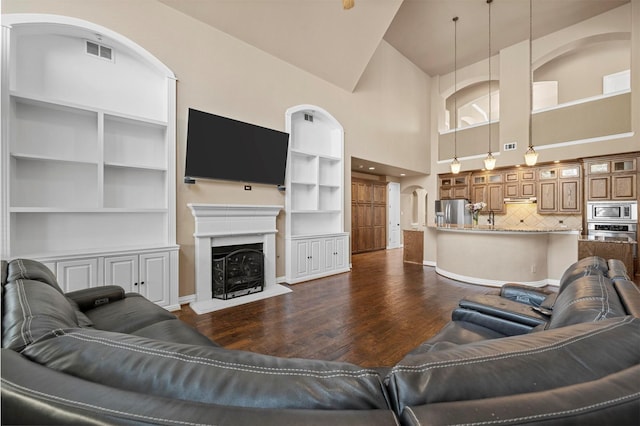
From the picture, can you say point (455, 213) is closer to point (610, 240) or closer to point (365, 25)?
point (610, 240)

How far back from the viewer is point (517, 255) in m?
4.39

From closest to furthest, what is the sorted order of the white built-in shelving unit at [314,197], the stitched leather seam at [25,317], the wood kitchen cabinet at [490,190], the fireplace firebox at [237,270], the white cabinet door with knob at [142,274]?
the stitched leather seam at [25,317] < the white cabinet door with knob at [142,274] < the fireplace firebox at [237,270] < the white built-in shelving unit at [314,197] < the wood kitchen cabinet at [490,190]

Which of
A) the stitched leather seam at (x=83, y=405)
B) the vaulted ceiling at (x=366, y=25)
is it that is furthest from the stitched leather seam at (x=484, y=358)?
the vaulted ceiling at (x=366, y=25)

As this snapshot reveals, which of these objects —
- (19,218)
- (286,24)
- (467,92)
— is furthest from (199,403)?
(467,92)

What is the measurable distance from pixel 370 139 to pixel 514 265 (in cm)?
379

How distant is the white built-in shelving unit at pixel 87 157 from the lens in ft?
8.62

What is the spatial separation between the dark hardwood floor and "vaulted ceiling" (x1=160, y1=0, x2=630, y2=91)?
159 inches

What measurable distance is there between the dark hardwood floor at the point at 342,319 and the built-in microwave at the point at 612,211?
3467 millimetres

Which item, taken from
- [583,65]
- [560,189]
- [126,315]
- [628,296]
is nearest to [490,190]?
[560,189]

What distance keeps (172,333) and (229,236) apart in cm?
238

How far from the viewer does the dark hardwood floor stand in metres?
2.39

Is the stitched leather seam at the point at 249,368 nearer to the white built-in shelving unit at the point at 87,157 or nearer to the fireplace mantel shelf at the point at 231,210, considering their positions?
the white built-in shelving unit at the point at 87,157

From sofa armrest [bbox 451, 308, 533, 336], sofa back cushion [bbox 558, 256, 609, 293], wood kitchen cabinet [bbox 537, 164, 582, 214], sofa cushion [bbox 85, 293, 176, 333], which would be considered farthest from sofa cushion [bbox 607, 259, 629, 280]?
wood kitchen cabinet [bbox 537, 164, 582, 214]

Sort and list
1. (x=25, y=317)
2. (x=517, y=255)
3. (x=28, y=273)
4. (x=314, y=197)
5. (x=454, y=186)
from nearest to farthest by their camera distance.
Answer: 1. (x=25, y=317)
2. (x=28, y=273)
3. (x=517, y=255)
4. (x=314, y=197)
5. (x=454, y=186)
